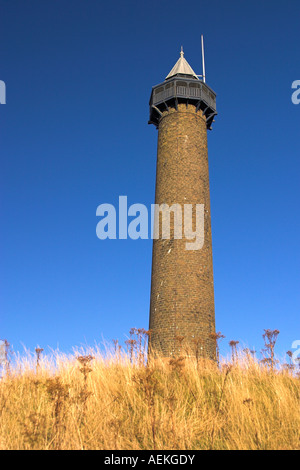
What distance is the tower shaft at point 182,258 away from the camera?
16.7 m

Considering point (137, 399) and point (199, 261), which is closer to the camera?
point (137, 399)

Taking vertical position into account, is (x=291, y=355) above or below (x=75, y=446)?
above

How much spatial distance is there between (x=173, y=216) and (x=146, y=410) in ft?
40.8

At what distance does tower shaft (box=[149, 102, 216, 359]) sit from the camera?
16656 mm

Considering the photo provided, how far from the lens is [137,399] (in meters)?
6.85

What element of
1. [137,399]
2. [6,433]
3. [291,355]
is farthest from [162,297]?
[6,433]

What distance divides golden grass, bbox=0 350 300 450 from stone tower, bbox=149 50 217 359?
24.2 feet

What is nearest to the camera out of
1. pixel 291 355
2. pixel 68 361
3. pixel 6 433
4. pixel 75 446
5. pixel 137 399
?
pixel 75 446

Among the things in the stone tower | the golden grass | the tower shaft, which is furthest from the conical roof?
the golden grass

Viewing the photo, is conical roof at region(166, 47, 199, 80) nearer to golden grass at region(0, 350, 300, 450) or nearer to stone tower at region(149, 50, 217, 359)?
stone tower at region(149, 50, 217, 359)

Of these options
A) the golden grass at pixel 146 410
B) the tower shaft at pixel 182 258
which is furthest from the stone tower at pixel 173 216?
the golden grass at pixel 146 410

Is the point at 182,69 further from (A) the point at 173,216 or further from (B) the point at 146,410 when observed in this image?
(B) the point at 146,410
